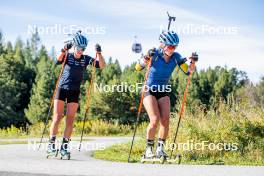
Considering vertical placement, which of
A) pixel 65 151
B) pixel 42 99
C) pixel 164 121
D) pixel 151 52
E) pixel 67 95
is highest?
pixel 42 99

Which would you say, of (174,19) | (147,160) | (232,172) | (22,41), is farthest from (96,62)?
(22,41)

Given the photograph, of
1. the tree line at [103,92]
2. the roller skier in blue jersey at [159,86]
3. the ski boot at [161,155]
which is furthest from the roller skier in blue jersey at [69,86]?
the tree line at [103,92]

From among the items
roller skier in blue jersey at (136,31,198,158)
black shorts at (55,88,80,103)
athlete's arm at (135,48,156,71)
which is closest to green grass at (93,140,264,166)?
roller skier in blue jersey at (136,31,198,158)

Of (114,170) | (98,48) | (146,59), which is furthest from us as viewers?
(98,48)

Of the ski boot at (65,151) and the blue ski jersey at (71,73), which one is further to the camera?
the blue ski jersey at (71,73)

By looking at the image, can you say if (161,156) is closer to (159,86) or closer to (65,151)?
(159,86)

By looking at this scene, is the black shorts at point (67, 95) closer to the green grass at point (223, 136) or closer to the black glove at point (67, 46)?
the black glove at point (67, 46)

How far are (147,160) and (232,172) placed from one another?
218cm

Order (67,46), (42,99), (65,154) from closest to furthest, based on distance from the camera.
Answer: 1. (65,154)
2. (67,46)
3. (42,99)

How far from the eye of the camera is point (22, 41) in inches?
5866

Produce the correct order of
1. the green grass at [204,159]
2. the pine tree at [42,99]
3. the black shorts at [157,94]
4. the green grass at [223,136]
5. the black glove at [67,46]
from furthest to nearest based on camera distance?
the pine tree at [42,99]
the green grass at [223,136]
the black glove at [67,46]
the green grass at [204,159]
the black shorts at [157,94]

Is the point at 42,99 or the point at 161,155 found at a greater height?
the point at 42,99

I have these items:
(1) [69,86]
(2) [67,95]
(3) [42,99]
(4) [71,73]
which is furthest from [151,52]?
(3) [42,99]

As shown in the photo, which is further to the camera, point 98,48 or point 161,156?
point 98,48
